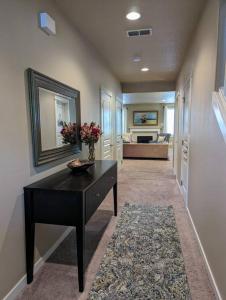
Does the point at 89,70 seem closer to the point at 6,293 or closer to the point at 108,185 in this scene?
the point at 108,185

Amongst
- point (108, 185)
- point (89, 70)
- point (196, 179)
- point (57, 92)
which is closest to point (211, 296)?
point (196, 179)

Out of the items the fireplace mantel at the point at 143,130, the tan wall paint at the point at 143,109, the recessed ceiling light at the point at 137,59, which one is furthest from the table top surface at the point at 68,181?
the tan wall paint at the point at 143,109

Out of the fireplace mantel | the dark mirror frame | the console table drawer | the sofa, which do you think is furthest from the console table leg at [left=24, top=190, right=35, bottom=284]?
the fireplace mantel

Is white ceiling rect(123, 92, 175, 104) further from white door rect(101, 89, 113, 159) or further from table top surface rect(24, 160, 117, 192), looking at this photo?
table top surface rect(24, 160, 117, 192)

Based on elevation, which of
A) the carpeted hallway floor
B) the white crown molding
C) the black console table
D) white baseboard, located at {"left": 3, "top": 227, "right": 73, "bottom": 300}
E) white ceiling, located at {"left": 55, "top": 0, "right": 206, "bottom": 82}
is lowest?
the carpeted hallway floor

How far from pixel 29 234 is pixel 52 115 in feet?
3.76

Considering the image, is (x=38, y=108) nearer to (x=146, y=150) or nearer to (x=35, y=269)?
(x=35, y=269)

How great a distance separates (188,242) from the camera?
2.33 meters

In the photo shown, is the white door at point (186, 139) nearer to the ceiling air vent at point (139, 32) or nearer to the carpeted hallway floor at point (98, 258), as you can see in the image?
the carpeted hallway floor at point (98, 258)

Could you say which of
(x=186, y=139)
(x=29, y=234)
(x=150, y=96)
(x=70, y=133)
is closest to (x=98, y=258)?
(x=29, y=234)

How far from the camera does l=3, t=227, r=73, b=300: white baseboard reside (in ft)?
5.11

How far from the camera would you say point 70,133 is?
2.48 meters

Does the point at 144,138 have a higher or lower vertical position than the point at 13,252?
higher

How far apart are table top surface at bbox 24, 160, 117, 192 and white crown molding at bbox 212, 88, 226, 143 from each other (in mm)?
1127
